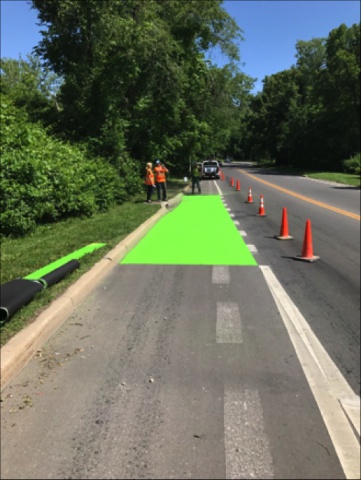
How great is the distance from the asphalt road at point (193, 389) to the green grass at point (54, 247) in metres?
0.42

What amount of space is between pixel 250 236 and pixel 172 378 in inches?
293

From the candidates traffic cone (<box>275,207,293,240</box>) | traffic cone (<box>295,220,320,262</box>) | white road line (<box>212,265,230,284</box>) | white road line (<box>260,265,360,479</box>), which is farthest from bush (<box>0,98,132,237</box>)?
white road line (<box>260,265,360,479</box>)

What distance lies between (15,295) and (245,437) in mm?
3103

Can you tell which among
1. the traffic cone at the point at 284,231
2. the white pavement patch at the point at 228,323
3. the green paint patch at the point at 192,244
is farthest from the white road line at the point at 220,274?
the traffic cone at the point at 284,231

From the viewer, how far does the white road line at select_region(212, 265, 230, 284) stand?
6766 millimetres

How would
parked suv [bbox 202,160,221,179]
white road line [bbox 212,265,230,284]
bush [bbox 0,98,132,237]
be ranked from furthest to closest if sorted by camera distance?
parked suv [bbox 202,160,221,179]
bush [bbox 0,98,132,237]
white road line [bbox 212,265,230,284]

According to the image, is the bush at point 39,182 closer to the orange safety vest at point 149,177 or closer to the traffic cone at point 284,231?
the orange safety vest at point 149,177

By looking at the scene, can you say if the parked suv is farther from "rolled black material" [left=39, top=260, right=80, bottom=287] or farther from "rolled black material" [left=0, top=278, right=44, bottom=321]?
"rolled black material" [left=0, top=278, right=44, bottom=321]

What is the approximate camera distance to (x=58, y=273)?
593 cm

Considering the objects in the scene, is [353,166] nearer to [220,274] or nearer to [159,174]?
[159,174]

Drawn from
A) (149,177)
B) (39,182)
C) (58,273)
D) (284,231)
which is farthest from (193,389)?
(149,177)

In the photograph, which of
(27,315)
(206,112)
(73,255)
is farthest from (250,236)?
(206,112)

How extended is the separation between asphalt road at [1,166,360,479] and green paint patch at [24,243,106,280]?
903 millimetres

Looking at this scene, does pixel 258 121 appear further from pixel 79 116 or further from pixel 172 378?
pixel 172 378
